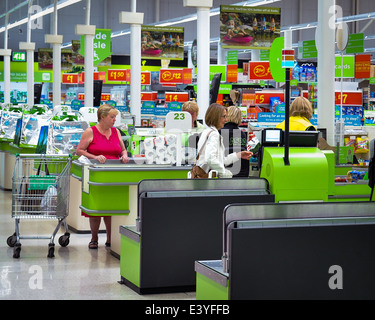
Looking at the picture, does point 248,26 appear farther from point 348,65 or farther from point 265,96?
point 348,65

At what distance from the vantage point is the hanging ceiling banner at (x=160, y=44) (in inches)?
816

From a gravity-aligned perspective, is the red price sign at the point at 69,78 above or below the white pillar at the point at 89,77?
above

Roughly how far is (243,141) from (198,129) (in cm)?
92

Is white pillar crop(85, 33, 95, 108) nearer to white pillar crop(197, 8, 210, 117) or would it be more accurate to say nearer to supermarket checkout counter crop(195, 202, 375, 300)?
white pillar crop(197, 8, 210, 117)

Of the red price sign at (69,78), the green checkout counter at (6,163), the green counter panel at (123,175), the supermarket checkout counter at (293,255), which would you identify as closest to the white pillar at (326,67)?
the green counter panel at (123,175)

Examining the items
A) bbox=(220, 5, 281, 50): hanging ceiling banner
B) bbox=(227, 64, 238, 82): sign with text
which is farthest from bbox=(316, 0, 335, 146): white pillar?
bbox=(227, 64, 238, 82): sign with text

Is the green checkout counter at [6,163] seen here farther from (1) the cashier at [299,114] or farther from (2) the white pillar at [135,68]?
(1) the cashier at [299,114]

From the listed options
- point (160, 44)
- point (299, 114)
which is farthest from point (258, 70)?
point (299, 114)

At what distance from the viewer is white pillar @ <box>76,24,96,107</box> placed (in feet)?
58.8

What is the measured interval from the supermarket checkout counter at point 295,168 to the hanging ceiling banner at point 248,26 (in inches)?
357

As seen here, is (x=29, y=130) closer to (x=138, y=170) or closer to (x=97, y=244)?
(x=97, y=244)

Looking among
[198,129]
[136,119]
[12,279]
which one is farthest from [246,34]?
[12,279]

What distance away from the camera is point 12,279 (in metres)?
6.09

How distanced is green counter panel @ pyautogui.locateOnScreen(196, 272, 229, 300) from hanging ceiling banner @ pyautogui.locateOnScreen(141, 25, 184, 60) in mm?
16656
